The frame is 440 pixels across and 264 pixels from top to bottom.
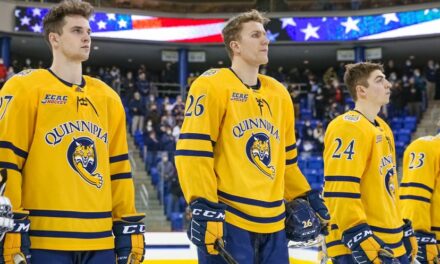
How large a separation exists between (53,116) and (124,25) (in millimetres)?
17906

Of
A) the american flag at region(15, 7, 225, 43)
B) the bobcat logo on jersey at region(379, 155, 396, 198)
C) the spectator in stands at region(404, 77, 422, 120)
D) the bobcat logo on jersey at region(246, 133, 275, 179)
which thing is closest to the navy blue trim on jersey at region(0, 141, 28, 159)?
the bobcat logo on jersey at region(246, 133, 275, 179)

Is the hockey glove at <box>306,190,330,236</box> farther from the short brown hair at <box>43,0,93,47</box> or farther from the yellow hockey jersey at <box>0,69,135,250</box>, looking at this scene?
the short brown hair at <box>43,0,93,47</box>

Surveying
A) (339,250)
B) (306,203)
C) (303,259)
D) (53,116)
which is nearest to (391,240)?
(339,250)

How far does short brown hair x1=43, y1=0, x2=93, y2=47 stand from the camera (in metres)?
3.76

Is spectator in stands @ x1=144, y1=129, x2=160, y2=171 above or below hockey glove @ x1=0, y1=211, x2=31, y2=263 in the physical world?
below

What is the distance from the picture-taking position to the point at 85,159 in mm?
3590

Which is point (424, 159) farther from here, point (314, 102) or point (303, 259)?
point (314, 102)

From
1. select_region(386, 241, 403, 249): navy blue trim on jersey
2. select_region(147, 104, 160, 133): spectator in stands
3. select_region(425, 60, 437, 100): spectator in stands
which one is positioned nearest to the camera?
select_region(386, 241, 403, 249): navy blue trim on jersey

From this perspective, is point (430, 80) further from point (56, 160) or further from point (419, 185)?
point (56, 160)

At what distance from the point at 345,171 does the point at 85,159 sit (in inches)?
72.2

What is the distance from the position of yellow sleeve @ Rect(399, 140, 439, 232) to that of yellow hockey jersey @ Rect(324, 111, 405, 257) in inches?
27.7

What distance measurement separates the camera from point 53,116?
3555 millimetres

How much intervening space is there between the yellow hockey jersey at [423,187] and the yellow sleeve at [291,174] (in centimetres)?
173

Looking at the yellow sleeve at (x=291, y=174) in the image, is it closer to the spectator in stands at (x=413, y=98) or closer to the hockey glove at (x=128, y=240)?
the hockey glove at (x=128, y=240)
